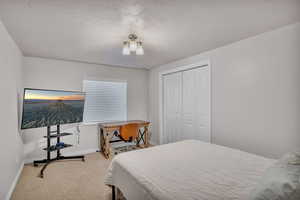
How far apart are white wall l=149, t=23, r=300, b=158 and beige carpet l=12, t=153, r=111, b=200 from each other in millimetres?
2280

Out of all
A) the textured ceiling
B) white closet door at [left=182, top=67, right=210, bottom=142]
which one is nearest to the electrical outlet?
the textured ceiling

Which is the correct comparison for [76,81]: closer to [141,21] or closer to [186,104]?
[141,21]

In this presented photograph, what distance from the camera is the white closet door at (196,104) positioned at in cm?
312

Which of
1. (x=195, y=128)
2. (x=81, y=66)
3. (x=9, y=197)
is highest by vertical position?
(x=81, y=66)

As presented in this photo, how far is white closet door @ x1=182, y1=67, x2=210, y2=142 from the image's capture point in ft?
10.3

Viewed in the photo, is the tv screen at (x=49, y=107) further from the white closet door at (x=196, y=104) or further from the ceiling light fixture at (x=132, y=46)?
the white closet door at (x=196, y=104)

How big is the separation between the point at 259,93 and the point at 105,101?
11.2 ft

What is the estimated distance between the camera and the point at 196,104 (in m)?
3.34

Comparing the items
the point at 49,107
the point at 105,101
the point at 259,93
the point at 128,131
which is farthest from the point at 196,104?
the point at 49,107

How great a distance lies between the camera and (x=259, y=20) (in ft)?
6.19

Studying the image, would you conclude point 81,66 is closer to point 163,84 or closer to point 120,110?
point 120,110

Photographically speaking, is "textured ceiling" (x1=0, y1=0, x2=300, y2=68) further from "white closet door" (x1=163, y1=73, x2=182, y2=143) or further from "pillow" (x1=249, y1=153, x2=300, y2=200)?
"pillow" (x1=249, y1=153, x2=300, y2=200)

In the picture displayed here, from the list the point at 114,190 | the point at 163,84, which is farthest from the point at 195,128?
the point at 114,190

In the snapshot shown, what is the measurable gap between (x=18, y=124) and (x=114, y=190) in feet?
7.35
